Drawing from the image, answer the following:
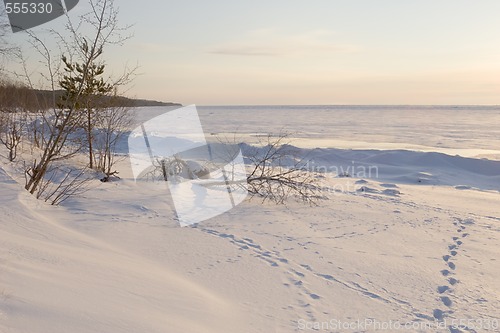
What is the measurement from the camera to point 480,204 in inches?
379

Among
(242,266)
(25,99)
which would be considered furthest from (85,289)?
A: (25,99)

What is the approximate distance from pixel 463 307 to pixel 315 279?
135cm

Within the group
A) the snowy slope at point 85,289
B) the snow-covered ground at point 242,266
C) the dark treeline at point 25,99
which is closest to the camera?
the snowy slope at point 85,289

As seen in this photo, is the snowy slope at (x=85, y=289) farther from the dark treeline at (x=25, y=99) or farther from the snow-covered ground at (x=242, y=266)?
the dark treeline at (x=25, y=99)

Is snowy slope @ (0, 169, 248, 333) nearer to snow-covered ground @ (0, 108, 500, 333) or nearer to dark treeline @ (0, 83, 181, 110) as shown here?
snow-covered ground @ (0, 108, 500, 333)

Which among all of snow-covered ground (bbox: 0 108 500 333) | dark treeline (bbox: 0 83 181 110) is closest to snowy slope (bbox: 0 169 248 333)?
snow-covered ground (bbox: 0 108 500 333)

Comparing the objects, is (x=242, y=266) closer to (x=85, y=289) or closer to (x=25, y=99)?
(x=85, y=289)

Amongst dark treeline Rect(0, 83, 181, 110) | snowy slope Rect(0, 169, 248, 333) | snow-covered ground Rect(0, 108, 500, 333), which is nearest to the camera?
snowy slope Rect(0, 169, 248, 333)

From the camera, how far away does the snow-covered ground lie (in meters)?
2.97

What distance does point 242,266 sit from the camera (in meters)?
4.66

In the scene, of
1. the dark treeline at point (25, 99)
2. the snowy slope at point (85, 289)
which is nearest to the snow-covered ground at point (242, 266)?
the snowy slope at point (85, 289)

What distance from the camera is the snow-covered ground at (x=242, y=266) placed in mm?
2975

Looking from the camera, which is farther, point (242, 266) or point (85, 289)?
point (242, 266)

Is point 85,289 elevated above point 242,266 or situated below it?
above
